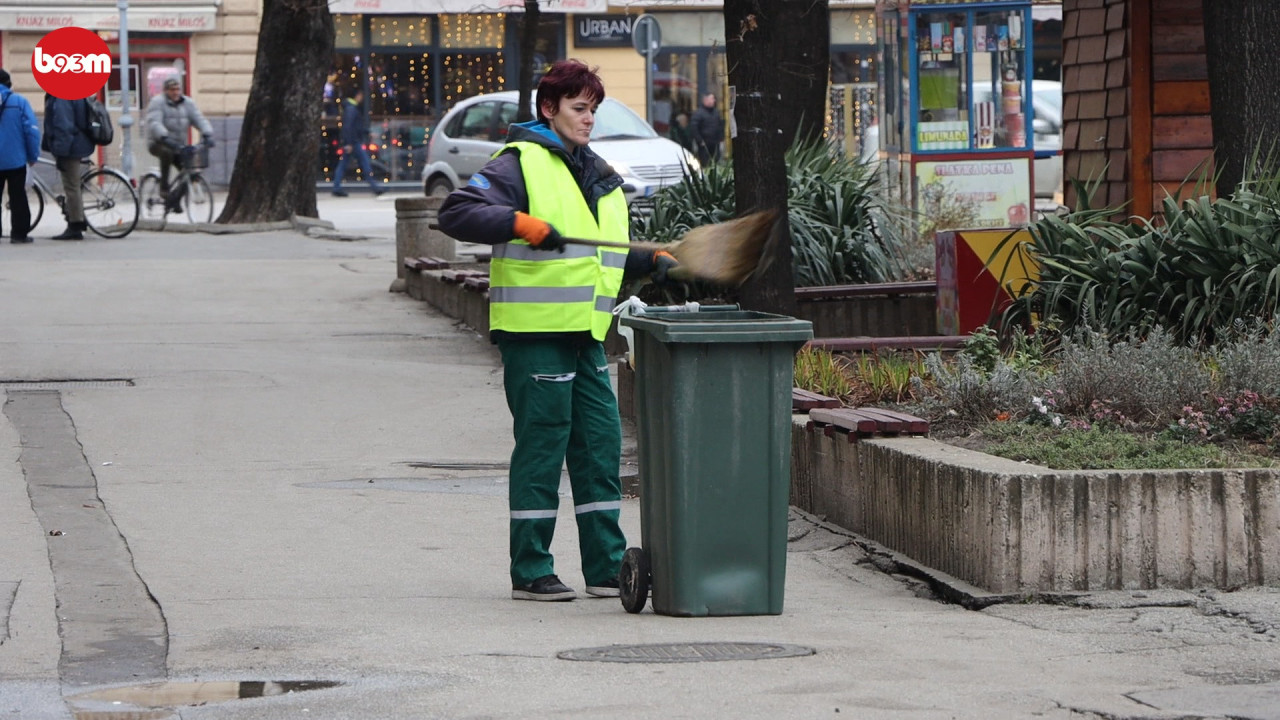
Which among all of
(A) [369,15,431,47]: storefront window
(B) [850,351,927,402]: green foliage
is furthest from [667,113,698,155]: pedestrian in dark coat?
(B) [850,351,927,402]: green foliage

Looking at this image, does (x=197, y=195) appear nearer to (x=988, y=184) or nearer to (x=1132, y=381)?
(x=988, y=184)

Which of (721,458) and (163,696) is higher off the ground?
(721,458)

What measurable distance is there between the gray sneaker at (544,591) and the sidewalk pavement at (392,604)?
4 cm

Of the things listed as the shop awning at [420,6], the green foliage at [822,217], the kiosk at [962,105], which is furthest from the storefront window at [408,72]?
the green foliage at [822,217]

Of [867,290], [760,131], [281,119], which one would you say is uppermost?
[281,119]

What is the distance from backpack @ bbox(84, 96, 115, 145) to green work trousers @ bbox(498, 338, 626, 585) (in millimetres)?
14809

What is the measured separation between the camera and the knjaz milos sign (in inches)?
1409

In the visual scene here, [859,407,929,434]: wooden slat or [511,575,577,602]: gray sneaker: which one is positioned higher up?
[859,407,929,434]: wooden slat

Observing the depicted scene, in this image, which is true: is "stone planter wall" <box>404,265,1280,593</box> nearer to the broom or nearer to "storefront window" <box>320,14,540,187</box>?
the broom

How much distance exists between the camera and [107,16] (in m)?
33.5

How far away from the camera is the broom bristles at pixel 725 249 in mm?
5840

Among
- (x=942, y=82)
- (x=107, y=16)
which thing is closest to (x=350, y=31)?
(x=107, y=16)

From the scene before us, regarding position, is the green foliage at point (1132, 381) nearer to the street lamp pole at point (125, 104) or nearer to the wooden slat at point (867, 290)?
the wooden slat at point (867, 290)

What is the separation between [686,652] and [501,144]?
736 inches
